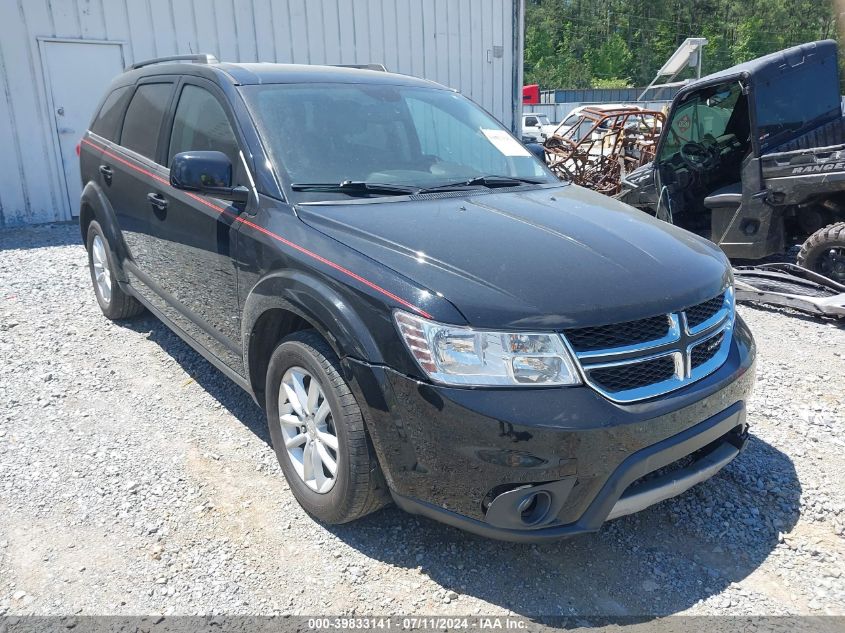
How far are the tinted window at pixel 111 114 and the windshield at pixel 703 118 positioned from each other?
515cm

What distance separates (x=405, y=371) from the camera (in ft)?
7.70

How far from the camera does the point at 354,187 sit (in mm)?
3109

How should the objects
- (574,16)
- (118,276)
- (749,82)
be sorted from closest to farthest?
(118,276) < (749,82) < (574,16)

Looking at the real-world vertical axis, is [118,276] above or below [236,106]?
below

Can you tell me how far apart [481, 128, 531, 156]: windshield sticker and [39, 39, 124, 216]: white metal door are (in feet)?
24.8

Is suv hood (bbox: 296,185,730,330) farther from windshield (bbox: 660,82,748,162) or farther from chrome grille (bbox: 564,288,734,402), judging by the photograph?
windshield (bbox: 660,82,748,162)

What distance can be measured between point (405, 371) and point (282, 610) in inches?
38.6

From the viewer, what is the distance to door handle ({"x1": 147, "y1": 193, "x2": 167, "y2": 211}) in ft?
12.8

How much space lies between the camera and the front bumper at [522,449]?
2264 millimetres

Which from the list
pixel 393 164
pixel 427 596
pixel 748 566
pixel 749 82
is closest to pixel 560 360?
pixel 427 596

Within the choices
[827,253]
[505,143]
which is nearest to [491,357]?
[505,143]

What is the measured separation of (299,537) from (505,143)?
7.90 feet

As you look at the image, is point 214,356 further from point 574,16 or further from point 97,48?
point 574,16

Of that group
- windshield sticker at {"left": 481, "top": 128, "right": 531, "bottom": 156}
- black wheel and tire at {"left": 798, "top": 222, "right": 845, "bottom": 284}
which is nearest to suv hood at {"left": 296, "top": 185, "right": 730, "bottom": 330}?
windshield sticker at {"left": 481, "top": 128, "right": 531, "bottom": 156}
